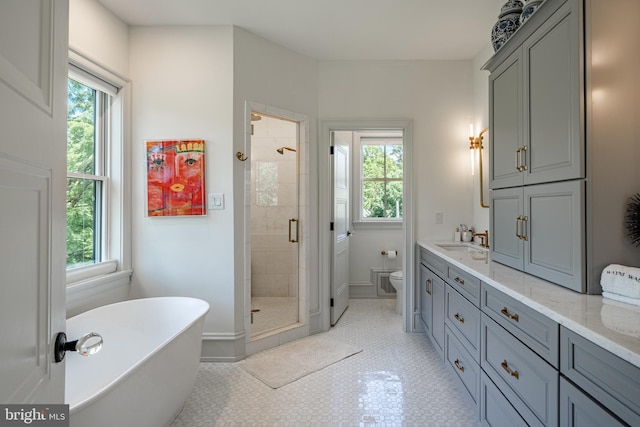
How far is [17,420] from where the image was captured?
569 millimetres

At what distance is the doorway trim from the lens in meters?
3.18

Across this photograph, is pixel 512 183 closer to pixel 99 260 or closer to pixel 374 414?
pixel 374 414

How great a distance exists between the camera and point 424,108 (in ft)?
10.5

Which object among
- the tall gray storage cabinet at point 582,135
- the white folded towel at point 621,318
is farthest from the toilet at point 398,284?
the white folded towel at point 621,318

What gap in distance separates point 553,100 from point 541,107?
10 centimetres

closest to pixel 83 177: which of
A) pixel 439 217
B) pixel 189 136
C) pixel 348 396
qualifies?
pixel 189 136

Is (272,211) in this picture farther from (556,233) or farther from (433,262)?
(556,233)

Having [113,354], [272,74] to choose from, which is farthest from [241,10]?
[113,354]

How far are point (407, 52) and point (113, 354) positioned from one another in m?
3.38

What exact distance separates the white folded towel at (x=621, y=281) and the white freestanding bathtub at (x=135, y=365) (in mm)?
1976

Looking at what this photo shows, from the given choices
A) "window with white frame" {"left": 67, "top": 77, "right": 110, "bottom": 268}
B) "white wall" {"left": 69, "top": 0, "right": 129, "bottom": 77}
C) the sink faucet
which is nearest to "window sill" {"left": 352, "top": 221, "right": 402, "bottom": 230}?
the sink faucet

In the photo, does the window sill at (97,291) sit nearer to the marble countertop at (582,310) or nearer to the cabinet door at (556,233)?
the marble countertop at (582,310)

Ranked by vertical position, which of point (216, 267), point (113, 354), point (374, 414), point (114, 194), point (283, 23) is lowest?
point (374, 414)

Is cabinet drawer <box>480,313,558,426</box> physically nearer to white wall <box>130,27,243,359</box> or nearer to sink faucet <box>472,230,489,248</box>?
sink faucet <box>472,230,489,248</box>
